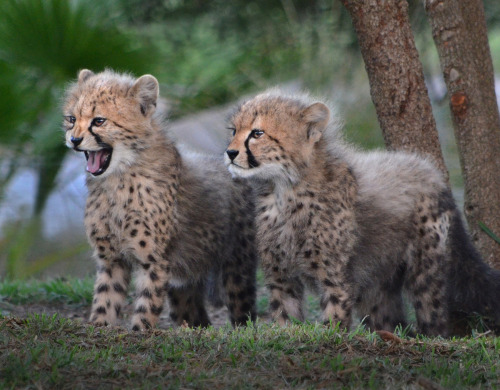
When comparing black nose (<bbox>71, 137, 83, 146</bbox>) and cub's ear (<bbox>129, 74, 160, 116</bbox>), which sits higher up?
cub's ear (<bbox>129, 74, 160, 116</bbox>)

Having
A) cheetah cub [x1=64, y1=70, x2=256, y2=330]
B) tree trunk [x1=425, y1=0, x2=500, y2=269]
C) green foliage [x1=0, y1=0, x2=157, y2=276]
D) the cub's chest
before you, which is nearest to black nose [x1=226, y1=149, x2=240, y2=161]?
the cub's chest

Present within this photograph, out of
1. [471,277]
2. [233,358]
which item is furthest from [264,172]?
[471,277]

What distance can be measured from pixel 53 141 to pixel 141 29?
9.80ft

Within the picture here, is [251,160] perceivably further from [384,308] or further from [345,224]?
[384,308]

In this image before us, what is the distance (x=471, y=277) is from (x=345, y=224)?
101 centimetres

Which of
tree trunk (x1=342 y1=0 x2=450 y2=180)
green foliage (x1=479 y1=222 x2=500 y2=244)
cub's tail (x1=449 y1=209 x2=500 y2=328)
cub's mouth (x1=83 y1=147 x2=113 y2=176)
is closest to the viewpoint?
cub's mouth (x1=83 y1=147 x2=113 y2=176)

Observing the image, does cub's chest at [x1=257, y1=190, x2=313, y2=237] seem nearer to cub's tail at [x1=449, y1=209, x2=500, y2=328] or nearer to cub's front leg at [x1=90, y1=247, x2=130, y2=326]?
cub's front leg at [x1=90, y1=247, x2=130, y2=326]

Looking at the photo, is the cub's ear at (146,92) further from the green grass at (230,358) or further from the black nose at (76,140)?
the green grass at (230,358)

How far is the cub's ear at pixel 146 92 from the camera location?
14.9ft

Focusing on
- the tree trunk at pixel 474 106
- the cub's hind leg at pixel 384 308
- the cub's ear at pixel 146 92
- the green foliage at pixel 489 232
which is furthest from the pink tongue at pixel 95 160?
the green foliage at pixel 489 232

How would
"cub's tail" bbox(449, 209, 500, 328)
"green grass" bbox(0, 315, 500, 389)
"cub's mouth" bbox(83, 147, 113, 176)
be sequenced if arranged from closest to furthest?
"green grass" bbox(0, 315, 500, 389) → "cub's mouth" bbox(83, 147, 113, 176) → "cub's tail" bbox(449, 209, 500, 328)

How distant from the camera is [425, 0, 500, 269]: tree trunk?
5.38m

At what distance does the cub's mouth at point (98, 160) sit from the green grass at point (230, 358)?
91cm

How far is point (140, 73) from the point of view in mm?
7445
